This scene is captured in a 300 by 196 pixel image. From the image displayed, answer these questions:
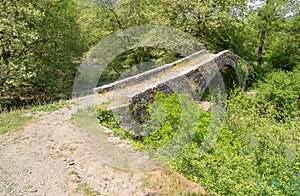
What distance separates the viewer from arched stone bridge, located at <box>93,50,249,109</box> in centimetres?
592

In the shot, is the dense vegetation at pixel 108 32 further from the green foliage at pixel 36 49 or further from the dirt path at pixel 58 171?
the dirt path at pixel 58 171

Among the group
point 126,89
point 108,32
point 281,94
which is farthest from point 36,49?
point 281,94

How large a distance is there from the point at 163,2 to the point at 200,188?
1115 cm

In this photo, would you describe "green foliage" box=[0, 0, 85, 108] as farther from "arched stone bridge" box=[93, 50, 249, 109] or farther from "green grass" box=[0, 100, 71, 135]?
Result: "arched stone bridge" box=[93, 50, 249, 109]

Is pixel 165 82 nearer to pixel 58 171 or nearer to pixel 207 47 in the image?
pixel 58 171

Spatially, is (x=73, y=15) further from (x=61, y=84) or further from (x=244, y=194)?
(x=244, y=194)

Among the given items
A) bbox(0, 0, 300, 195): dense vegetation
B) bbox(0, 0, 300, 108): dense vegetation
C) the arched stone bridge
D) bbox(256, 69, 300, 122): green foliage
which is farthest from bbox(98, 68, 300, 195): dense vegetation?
bbox(0, 0, 300, 108): dense vegetation

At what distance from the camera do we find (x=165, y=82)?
256 inches

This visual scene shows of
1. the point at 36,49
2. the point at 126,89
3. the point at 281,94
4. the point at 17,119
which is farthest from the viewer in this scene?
the point at 281,94

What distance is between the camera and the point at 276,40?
14.9 meters

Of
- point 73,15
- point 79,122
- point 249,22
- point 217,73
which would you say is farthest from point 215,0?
point 79,122

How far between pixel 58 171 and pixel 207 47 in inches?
412

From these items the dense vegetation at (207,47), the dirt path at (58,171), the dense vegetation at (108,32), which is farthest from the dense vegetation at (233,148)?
the dense vegetation at (108,32)

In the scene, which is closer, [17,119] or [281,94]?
[17,119]
